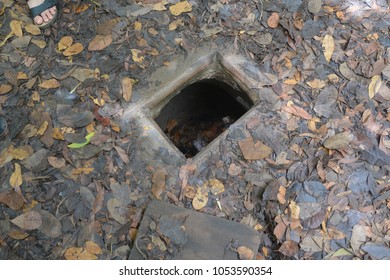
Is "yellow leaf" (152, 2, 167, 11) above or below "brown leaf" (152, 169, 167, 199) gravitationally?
above

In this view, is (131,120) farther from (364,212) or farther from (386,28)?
(386,28)

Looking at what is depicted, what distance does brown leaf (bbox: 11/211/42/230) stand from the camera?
7.48ft

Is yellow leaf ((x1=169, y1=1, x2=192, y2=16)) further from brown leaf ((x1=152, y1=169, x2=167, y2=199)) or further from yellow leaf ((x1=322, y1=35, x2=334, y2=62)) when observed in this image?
brown leaf ((x1=152, y1=169, x2=167, y2=199))

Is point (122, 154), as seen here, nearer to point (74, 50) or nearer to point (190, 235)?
point (190, 235)

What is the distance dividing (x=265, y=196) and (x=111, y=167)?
993mm

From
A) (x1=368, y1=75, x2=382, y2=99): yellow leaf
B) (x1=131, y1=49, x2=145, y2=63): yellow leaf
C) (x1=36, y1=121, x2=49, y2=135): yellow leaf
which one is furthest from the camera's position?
(x1=131, y1=49, x2=145, y2=63): yellow leaf

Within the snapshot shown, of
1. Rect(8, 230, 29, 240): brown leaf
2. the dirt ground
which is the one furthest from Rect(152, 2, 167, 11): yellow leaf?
Rect(8, 230, 29, 240): brown leaf

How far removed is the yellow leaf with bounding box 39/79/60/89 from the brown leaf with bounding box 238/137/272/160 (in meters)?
1.36

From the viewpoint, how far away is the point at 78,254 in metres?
2.22

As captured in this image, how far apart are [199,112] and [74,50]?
1308 millimetres

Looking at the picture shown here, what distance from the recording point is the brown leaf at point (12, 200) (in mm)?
2322

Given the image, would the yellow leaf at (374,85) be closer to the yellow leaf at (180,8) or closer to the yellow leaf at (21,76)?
the yellow leaf at (180,8)

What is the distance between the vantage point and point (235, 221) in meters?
2.29

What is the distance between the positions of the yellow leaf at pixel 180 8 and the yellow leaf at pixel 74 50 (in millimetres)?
743
